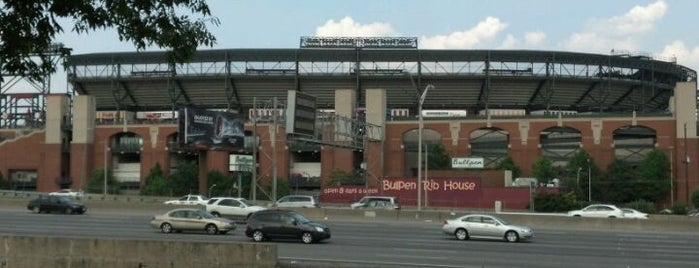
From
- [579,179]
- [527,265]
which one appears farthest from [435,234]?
[579,179]

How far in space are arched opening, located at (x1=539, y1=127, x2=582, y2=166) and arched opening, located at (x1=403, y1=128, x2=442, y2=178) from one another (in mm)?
14456

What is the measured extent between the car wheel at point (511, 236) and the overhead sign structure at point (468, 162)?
66647 millimetres

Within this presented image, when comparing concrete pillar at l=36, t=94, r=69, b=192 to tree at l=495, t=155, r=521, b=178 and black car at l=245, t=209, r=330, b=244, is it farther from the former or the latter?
black car at l=245, t=209, r=330, b=244

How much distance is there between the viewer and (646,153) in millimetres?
103625

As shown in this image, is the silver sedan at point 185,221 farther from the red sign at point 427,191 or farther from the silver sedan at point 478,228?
the red sign at point 427,191

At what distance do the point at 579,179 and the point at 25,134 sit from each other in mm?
81765

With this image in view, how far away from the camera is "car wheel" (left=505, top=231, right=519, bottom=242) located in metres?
33.8

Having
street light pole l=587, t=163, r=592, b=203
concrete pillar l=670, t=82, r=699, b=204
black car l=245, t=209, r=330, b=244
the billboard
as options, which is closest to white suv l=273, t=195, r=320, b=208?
the billboard

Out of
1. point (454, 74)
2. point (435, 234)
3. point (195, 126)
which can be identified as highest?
point (454, 74)

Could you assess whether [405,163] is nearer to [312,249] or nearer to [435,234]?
[435,234]

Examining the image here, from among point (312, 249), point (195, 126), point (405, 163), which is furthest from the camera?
point (405, 163)

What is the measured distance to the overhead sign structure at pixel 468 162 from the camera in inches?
3954

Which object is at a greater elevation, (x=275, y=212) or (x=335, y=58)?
(x=335, y=58)

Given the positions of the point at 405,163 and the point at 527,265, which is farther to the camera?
the point at 405,163
